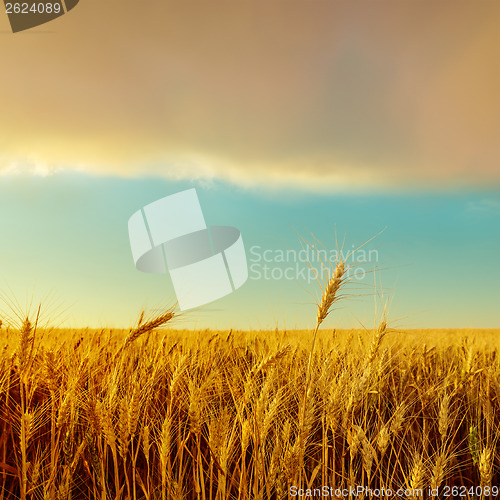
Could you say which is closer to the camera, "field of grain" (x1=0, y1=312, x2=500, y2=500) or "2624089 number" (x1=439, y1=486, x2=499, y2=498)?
"field of grain" (x1=0, y1=312, x2=500, y2=500)

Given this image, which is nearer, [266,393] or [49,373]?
[266,393]

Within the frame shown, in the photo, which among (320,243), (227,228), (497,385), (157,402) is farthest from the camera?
(227,228)

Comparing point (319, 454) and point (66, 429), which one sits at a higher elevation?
point (66, 429)

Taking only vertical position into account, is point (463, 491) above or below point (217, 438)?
below

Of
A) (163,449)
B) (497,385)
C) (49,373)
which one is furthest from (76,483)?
(497,385)

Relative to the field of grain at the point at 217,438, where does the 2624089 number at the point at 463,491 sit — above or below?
below

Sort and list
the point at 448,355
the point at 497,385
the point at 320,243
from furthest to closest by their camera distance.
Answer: the point at 448,355
the point at 497,385
the point at 320,243

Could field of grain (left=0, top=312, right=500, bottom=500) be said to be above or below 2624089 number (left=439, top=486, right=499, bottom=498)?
above

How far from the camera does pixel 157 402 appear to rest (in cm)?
328

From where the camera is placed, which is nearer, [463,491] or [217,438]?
[217,438]

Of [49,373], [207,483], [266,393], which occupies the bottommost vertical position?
[207,483]

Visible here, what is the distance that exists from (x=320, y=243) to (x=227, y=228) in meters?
7.24

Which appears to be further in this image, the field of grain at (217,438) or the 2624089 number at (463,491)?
the 2624089 number at (463,491)

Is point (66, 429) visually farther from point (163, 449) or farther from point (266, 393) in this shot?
point (266, 393)
